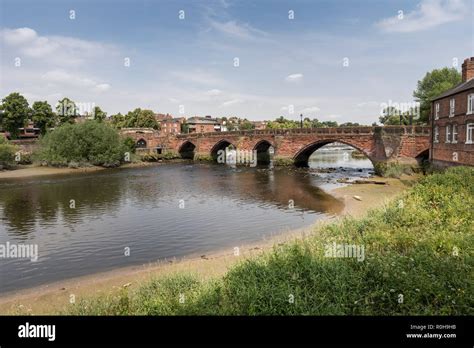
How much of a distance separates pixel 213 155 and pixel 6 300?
6514 centimetres

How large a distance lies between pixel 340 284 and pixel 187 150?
7923 centimetres

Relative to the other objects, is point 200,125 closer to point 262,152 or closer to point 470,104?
point 262,152

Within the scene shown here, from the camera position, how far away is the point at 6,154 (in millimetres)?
57406

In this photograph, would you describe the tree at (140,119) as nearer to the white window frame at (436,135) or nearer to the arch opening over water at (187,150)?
the arch opening over water at (187,150)

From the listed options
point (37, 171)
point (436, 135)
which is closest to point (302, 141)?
point (436, 135)

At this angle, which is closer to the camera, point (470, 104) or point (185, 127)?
point (470, 104)

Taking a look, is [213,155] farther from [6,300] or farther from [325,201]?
[6,300]

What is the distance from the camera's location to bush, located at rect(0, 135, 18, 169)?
56.8 meters

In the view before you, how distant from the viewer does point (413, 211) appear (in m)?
15.3

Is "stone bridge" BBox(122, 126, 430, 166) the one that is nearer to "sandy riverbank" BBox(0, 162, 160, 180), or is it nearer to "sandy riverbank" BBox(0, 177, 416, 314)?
"sandy riverbank" BBox(0, 162, 160, 180)

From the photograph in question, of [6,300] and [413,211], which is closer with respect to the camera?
[6,300]

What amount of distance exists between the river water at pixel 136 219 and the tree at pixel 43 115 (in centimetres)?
4738
